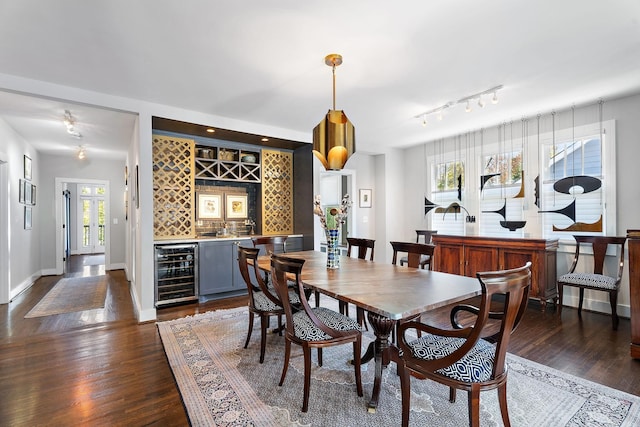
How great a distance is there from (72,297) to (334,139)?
4.74 meters

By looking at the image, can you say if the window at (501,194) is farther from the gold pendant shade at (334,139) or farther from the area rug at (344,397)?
the gold pendant shade at (334,139)

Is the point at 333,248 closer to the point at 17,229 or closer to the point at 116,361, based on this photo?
the point at 116,361

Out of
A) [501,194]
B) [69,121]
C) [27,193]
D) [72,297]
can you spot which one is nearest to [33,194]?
[27,193]

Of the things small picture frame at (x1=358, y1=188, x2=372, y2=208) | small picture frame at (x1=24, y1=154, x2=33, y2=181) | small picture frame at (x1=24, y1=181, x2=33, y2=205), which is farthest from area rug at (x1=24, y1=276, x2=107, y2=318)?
small picture frame at (x1=358, y1=188, x2=372, y2=208)

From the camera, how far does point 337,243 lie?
8.59ft

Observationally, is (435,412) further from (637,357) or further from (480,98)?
(480,98)

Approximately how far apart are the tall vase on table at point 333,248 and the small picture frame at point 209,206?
3.00m

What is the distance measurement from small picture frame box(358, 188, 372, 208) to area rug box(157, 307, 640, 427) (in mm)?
3853

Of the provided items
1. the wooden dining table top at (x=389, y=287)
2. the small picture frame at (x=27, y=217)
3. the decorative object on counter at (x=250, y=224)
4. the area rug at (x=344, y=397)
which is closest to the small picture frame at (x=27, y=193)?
the small picture frame at (x=27, y=217)

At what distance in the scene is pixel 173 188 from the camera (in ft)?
14.1

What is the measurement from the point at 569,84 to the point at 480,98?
84 cm

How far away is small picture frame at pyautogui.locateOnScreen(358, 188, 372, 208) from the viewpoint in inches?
245

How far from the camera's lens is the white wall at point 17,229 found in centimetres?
434

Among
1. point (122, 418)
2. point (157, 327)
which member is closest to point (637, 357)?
point (122, 418)
